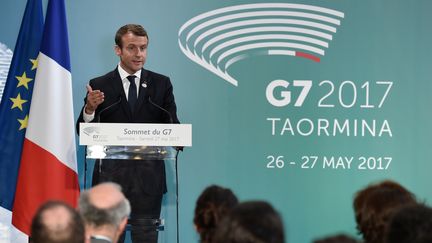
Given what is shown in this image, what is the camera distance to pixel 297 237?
6289 millimetres

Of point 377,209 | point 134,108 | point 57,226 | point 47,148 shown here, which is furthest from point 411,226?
point 47,148

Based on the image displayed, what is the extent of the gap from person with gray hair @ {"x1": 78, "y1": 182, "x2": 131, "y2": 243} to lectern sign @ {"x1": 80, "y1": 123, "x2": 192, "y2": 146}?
154 centimetres

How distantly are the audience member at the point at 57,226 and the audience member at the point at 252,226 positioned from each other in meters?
0.47

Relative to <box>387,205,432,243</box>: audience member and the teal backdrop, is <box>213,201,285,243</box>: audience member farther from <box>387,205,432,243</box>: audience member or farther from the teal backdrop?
the teal backdrop

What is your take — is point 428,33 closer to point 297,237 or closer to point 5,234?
point 297,237

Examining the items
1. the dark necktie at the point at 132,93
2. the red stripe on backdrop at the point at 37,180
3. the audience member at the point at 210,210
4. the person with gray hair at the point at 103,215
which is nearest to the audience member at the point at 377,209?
the audience member at the point at 210,210

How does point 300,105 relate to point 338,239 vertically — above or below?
above

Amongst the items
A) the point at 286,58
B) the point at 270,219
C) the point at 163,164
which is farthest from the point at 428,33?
the point at 270,219

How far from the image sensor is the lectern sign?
447 centimetres

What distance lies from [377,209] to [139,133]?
1.88 meters

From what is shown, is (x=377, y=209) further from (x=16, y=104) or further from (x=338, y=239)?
(x=16, y=104)

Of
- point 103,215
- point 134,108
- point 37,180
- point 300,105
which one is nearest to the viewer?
point 103,215

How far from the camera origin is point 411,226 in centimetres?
232

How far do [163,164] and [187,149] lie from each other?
1407 mm
